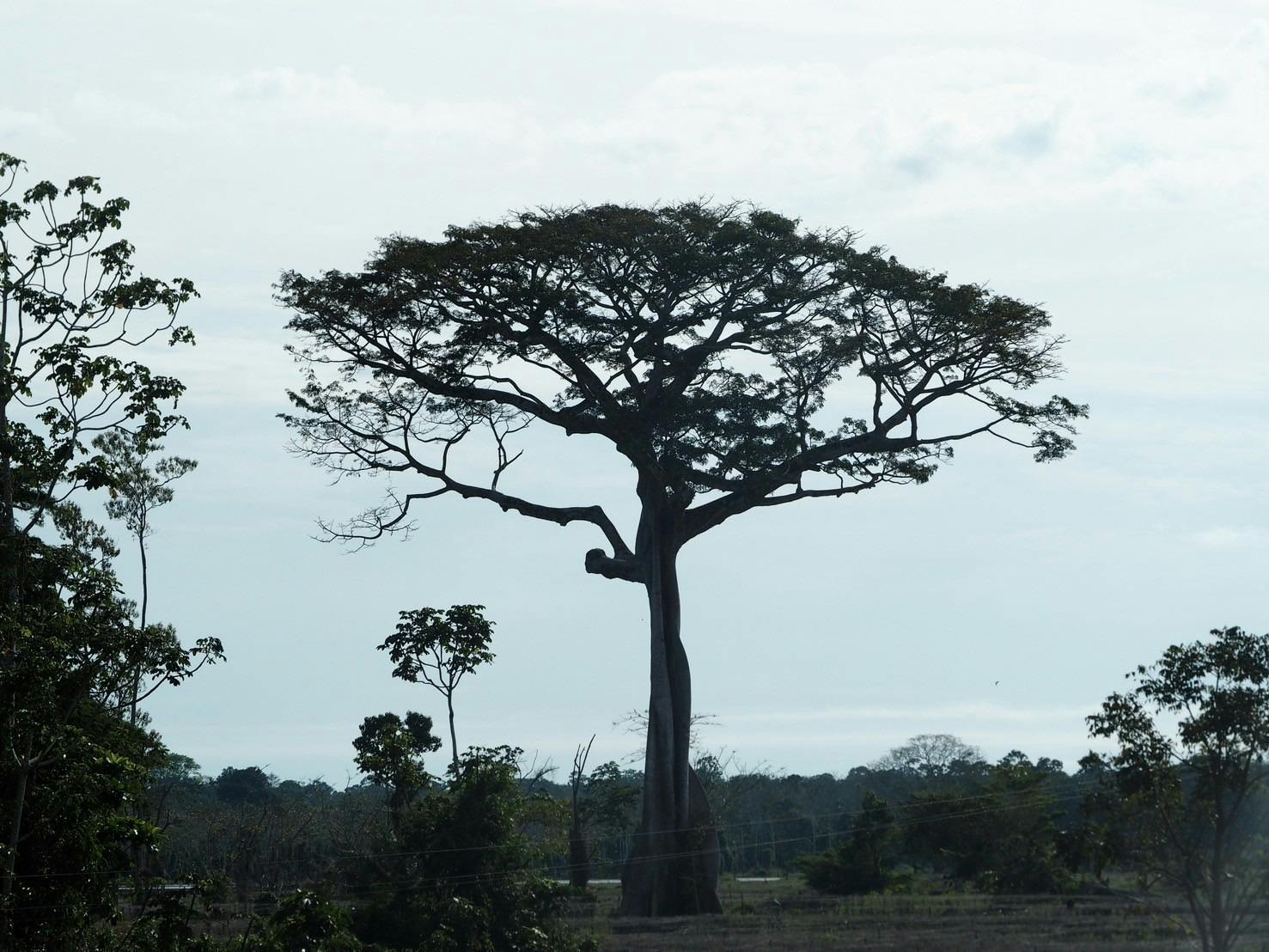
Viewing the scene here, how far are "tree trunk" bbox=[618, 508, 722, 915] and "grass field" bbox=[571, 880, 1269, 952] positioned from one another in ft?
2.83

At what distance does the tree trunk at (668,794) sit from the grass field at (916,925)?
86 centimetres

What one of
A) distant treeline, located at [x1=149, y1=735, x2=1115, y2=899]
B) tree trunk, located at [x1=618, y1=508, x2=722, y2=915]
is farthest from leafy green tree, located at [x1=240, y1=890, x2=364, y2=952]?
tree trunk, located at [x1=618, y1=508, x2=722, y2=915]

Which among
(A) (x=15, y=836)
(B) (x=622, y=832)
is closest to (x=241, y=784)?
(B) (x=622, y=832)

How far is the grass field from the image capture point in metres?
22.7

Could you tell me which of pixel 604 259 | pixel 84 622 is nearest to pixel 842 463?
pixel 604 259

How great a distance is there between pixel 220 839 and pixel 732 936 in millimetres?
18192

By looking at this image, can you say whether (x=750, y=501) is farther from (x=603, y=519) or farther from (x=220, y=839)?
(x=220, y=839)

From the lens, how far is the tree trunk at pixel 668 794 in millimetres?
29609

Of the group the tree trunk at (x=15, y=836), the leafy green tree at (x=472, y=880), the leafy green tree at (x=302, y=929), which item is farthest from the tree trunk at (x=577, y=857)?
the tree trunk at (x=15, y=836)

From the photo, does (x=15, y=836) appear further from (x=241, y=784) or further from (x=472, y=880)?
(x=241, y=784)

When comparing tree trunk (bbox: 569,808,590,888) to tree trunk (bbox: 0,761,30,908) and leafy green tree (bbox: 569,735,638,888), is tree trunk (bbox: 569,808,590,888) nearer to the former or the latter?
leafy green tree (bbox: 569,735,638,888)

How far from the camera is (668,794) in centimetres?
3000

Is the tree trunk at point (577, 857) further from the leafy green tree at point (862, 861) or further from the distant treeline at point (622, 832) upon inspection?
the leafy green tree at point (862, 861)

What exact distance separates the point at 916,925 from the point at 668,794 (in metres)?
5.57
